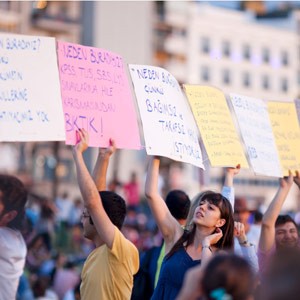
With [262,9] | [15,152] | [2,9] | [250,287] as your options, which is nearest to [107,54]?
[250,287]

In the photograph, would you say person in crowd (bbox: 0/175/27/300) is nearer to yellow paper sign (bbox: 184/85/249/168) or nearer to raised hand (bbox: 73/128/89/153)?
raised hand (bbox: 73/128/89/153)

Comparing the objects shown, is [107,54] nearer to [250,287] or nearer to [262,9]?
[250,287]

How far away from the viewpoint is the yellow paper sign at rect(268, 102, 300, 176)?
821 centimetres

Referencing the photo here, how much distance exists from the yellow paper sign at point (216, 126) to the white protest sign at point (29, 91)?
1.24m

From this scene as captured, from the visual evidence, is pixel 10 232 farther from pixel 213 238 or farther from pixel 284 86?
pixel 284 86

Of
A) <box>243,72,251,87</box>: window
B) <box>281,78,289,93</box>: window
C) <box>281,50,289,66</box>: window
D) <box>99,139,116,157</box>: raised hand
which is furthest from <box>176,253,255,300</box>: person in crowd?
<box>281,78,289,93</box>: window

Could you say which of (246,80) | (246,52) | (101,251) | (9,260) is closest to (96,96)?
(101,251)

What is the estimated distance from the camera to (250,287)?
12.7ft

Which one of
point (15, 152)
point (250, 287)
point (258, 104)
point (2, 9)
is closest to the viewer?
point (250, 287)

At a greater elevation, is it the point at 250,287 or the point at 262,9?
the point at 262,9

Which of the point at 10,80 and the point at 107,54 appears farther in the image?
the point at 107,54

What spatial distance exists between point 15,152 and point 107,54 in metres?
45.0

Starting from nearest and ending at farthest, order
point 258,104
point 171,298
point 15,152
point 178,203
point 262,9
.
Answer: point 171,298
point 178,203
point 258,104
point 15,152
point 262,9

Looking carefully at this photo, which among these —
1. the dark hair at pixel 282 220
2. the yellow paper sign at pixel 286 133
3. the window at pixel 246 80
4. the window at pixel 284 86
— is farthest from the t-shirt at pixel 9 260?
the window at pixel 284 86
